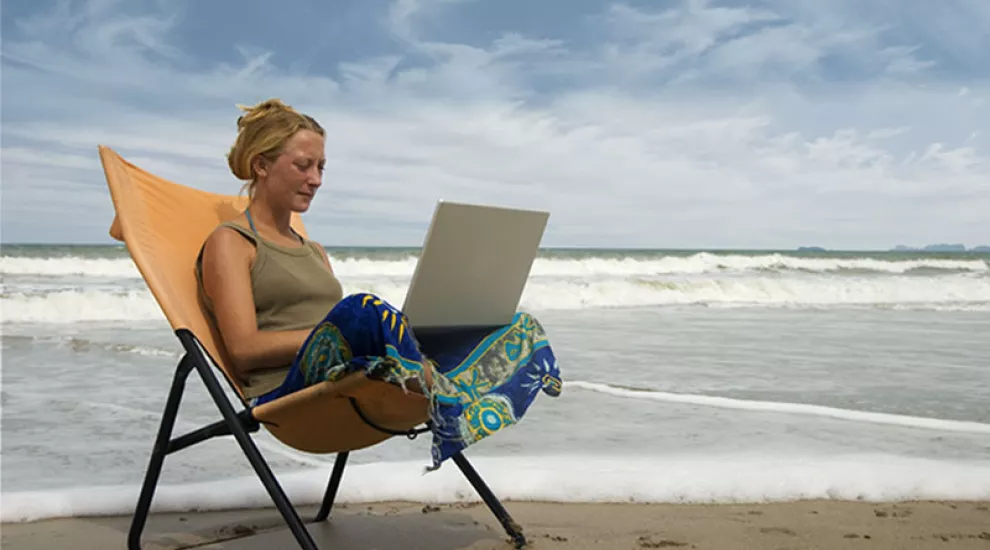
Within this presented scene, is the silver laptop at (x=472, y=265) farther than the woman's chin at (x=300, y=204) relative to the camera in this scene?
No

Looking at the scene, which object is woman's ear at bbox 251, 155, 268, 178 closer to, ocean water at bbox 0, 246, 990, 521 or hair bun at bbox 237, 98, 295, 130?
hair bun at bbox 237, 98, 295, 130

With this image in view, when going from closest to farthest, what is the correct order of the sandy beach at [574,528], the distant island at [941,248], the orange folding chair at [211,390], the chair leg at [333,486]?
the orange folding chair at [211,390] < the sandy beach at [574,528] < the chair leg at [333,486] < the distant island at [941,248]

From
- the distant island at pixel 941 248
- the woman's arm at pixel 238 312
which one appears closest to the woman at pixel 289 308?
the woman's arm at pixel 238 312

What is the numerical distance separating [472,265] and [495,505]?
2.51ft

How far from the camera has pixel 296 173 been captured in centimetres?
236

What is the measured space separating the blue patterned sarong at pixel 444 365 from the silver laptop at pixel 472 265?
9 centimetres

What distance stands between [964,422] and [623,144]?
1616 centimetres

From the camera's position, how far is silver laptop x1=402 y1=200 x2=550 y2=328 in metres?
2.06

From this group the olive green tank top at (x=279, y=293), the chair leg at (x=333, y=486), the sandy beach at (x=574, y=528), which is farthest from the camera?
the chair leg at (x=333, y=486)

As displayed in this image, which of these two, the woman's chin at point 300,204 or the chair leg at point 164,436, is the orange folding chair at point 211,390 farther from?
the woman's chin at point 300,204

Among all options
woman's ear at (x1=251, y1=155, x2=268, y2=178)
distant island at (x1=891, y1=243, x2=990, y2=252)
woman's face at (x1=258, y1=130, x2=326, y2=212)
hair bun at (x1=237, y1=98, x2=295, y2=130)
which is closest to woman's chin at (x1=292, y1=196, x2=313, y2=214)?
woman's face at (x1=258, y1=130, x2=326, y2=212)

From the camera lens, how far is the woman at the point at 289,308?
7.11 feet

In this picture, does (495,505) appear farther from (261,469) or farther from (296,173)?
(296,173)

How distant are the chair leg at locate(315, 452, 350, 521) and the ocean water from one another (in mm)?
285
